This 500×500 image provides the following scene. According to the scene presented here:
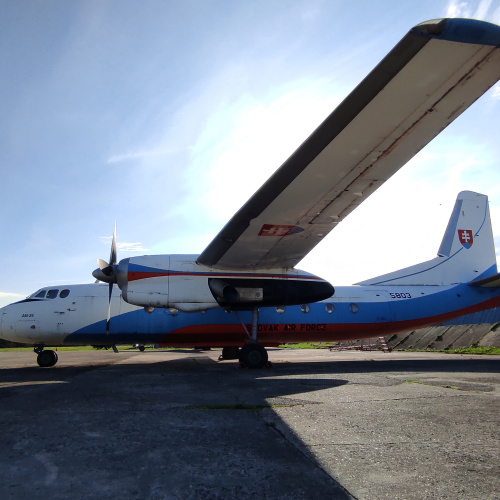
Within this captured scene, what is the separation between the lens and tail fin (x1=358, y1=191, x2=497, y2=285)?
15992 millimetres

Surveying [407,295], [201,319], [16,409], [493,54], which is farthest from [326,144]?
[407,295]

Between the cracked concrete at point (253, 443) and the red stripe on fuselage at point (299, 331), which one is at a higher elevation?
the red stripe on fuselage at point (299, 331)

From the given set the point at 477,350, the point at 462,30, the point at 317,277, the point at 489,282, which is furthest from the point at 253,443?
the point at 477,350

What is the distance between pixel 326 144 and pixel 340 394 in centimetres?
432

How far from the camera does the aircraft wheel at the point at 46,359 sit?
1321 centimetres

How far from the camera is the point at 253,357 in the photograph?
448 inches

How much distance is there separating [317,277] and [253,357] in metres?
3.20

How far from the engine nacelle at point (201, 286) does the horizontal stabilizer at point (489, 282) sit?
7484mm

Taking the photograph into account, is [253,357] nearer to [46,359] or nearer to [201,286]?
[201,286]

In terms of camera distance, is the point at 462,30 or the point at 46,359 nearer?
the point at 462,30

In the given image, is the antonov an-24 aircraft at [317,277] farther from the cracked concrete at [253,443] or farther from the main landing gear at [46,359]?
the cracked concrete at [253,443]

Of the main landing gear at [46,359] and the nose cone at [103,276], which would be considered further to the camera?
the main landing gear at [46,359]

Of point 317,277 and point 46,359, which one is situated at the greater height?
point 317,277

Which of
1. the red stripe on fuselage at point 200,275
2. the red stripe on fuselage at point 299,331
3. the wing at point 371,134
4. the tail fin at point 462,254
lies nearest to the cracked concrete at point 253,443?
the wing at point 371,134
